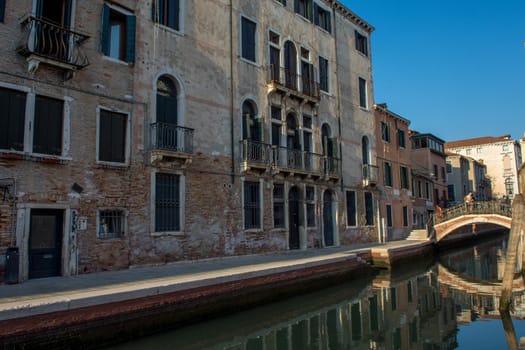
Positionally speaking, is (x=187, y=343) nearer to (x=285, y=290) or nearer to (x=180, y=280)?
(x=180, y=280)

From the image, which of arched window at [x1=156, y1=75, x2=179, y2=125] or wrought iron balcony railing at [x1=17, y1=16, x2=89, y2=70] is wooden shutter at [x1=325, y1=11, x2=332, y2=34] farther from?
wrought iron balcony railing at [x1=17, y1=16, x2=89, y2=70]

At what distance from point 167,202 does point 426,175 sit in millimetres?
25495

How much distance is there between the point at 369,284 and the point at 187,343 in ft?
29.9

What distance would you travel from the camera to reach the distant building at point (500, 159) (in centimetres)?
5666

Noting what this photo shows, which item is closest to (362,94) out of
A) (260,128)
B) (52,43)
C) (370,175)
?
(370,175)

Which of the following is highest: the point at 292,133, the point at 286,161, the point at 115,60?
the point at 115,60

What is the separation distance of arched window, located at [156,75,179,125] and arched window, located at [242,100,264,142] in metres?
3.36

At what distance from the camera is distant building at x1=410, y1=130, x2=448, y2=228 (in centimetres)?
3162

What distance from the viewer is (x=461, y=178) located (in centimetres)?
4694

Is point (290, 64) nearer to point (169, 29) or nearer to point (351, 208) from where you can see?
point (169, 29)

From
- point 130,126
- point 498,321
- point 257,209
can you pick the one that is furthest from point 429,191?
point 130,126

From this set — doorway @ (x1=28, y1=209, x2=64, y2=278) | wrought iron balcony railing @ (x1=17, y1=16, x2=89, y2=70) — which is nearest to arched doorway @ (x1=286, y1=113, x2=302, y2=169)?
wrought iron balcony railing @ (x1=17, y1=16, x2=89, y2=70)

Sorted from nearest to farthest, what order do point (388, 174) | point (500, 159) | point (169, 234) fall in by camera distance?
1. point (169, 234)
2. point (388, 174)
3. point (500, 159)

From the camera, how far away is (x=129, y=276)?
10195 millimetres
